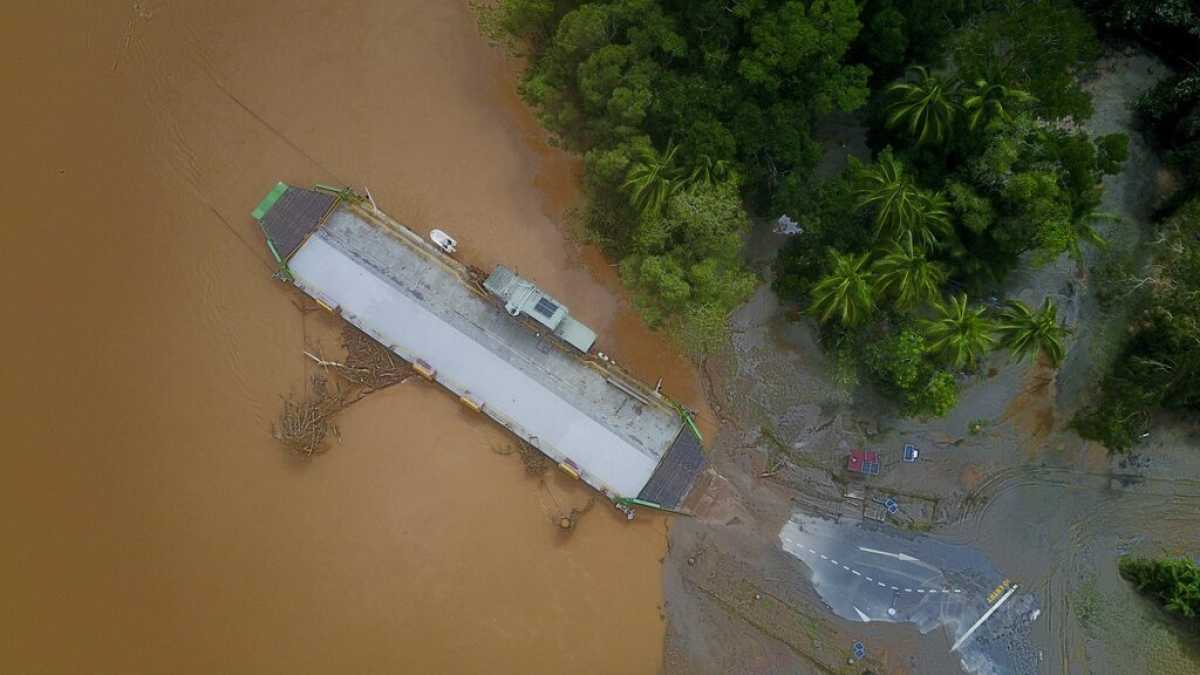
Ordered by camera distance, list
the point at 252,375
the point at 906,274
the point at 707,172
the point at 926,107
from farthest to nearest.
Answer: the point at 252,375
the point at 707,172
the point at 926,107
the point at 906,274

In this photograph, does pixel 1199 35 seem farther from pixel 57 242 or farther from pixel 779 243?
pixel 57 242

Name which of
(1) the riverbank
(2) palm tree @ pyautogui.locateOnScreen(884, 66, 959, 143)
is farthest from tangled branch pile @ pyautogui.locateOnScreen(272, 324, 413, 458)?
(2) palm tree @ pyautogui.locateOnScreen(884, 66, 959, 143)

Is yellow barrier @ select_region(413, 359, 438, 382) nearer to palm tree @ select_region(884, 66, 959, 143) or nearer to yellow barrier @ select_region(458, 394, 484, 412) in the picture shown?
yellow barrier @ select_region(458, 394, 484, 412)

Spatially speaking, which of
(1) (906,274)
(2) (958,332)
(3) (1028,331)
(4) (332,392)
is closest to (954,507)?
(3) (1028,331)

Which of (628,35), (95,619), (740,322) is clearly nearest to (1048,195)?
(740,322)

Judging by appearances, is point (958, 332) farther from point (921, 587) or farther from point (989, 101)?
point (921, 587)

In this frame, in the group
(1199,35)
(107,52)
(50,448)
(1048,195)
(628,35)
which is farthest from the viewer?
(107,52)
